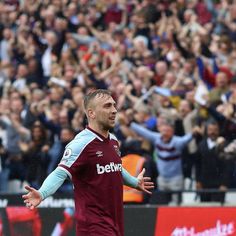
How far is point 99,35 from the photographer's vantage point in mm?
21703

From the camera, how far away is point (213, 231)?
12.1 m

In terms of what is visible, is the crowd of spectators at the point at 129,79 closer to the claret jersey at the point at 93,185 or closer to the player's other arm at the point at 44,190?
the claret jersey at the point at 93,185

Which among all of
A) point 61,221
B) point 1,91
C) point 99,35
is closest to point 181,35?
point 99,35

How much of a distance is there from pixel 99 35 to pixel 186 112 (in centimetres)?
616

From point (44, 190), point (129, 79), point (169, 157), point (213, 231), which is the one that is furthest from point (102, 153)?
point (129, 79)

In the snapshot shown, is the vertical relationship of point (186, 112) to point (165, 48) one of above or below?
below

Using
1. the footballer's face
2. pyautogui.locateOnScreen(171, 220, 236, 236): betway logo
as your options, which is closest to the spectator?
pyautogui.locateOnScreen(171, 220, 236, 236): betway logo

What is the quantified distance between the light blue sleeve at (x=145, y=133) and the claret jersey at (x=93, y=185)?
6728mm

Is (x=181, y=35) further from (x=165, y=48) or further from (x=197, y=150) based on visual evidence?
(x=197, y=150)

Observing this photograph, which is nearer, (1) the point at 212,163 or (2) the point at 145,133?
(1) the point at 212,163

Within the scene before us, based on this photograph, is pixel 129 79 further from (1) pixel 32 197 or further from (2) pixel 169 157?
(1) pixel 32 197

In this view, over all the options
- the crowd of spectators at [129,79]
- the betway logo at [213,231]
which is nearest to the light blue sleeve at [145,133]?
the crowd of spectators at [129,79]

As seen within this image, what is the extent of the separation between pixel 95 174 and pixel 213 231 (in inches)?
139

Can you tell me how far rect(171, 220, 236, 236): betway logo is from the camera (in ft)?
39.4
